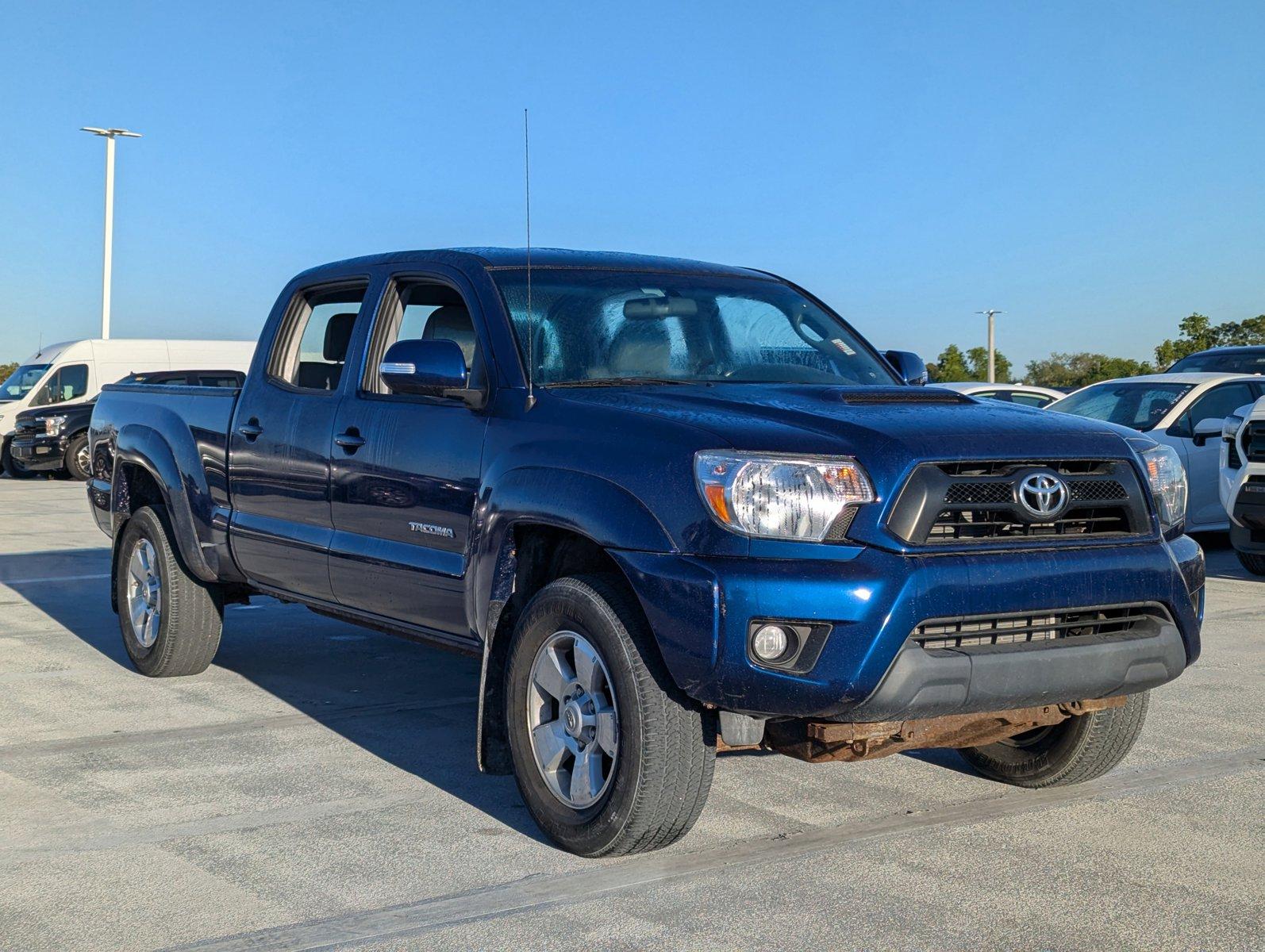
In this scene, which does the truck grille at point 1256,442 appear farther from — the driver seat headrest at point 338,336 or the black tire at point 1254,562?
the driver seat headrest at point 338,336

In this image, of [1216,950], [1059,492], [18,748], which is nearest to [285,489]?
[18,748]

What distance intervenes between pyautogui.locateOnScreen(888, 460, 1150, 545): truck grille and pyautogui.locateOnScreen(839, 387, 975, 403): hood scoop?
533 mm

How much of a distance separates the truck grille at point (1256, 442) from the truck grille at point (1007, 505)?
622 centimetres

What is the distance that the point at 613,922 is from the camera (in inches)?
145

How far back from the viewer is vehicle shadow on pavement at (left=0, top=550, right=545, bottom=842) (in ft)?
17.1

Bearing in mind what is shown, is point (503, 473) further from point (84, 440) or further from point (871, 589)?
point (84, 440)

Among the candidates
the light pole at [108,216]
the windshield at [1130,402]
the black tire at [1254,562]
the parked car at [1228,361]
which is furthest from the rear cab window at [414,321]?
the light pole at [108,216]

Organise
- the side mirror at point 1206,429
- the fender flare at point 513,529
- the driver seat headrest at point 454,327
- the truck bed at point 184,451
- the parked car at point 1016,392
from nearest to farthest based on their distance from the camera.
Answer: the fender flare at point 513,529
the driver seat headrest at point 454,327
the truck bed at point 184,451
the side mirror at point 1206,429
the parked car at point 1016,392

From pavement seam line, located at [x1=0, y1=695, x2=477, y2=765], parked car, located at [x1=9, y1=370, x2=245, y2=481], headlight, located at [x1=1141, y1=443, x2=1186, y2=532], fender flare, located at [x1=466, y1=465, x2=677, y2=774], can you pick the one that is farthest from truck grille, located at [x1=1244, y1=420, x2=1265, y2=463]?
parked car, located at [x1=9, y1=370, x2=245, y2=481]

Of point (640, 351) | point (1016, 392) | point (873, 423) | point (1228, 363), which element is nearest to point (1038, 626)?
point (873, 423)

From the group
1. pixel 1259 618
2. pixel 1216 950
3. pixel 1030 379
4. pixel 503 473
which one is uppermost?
pixel 1030 379

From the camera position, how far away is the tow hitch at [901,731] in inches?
156

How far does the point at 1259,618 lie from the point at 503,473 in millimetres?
6017

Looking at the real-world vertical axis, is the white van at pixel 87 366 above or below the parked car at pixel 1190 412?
above
